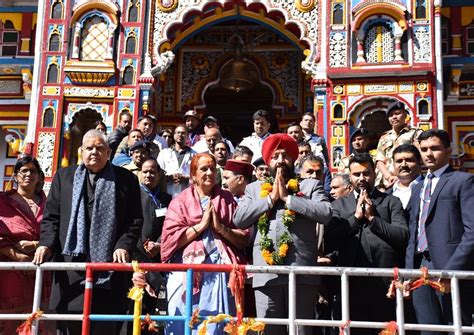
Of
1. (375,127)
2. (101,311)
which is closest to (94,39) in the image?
(375,127)

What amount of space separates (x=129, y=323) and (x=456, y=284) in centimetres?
251

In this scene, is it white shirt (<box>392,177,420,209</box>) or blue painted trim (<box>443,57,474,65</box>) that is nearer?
white shirt (<box>392,177,420,209</box>)

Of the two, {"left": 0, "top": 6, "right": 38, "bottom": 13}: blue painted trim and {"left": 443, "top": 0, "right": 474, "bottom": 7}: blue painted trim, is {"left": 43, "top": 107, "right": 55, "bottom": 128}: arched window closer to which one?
{"left": 0, "top": 6, "right": 38, "bottom": 13}: blue painted trim

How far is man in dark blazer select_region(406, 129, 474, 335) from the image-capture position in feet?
15.3

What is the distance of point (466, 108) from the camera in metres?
14.2

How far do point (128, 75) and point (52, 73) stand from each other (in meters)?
1.51

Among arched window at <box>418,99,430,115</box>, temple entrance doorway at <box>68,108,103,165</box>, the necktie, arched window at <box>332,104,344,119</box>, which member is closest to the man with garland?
the necktie

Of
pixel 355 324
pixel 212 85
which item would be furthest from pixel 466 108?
pixel 355 324

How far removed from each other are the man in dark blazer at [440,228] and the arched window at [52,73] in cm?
963

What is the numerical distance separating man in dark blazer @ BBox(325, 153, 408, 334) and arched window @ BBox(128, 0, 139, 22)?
9.07 metres

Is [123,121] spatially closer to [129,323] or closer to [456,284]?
[129,323]

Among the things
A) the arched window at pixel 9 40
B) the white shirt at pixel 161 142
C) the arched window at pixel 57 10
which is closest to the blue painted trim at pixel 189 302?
the white shirt at pixel 161 142

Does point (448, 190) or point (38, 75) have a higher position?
point (38, 75)

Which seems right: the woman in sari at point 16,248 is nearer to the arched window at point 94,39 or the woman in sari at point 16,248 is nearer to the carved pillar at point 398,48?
the arched window at point 94,39
